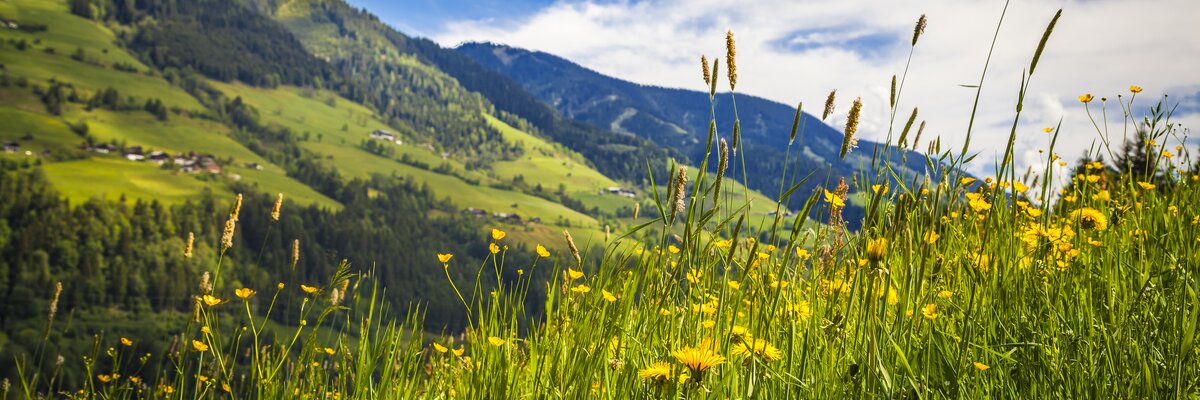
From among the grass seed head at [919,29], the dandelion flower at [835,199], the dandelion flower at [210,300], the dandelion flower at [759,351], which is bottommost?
the dandelion flower at [210,300]

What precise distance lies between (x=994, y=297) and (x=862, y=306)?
747 mm

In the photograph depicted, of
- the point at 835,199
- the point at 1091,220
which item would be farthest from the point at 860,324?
the point at 1091,220

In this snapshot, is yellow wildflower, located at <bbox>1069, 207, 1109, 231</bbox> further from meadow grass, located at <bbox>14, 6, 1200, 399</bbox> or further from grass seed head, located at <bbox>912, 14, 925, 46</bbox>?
grass seed head, located at <bbox>912, 14, 925, 46</bbox>

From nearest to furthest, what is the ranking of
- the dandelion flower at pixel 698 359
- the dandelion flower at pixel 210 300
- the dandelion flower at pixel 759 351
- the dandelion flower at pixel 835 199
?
the dandelion flower at pixel 698 359 < the dandelion flower at pixel 759 351 < the dandelion flower at pixel 835 199 < the dandelion flower at pixel 210 300

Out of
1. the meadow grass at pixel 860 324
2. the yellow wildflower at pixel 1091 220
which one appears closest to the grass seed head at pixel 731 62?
the meadow grass at pixel 860 324

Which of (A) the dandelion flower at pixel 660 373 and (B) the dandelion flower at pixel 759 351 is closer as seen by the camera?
(A) the dandelion flower at pixel 660 373

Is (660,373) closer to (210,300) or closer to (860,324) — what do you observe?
(860,324)

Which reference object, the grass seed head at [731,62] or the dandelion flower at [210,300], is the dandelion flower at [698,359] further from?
the dandelion flower at [210,300]

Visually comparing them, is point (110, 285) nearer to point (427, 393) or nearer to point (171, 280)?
point (171, 280)

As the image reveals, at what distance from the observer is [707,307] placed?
2.71m

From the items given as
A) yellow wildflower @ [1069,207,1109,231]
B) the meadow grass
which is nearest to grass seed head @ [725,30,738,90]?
the meadow grass

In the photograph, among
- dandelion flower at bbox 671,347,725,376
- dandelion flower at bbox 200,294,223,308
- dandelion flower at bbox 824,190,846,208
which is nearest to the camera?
dandelion flower at bbox 671,347,725,376

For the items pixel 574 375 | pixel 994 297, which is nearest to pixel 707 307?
pixel 574 375

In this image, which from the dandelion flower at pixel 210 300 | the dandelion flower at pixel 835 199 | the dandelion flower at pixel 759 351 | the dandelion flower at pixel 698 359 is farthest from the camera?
the dandelion flower at pixel 210 300
